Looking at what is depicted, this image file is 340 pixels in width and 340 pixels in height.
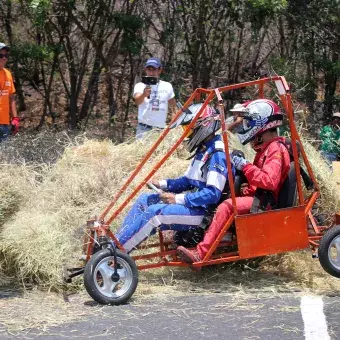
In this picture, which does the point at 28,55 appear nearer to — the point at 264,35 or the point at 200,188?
the point at 264,35

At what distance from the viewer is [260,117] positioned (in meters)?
6.40

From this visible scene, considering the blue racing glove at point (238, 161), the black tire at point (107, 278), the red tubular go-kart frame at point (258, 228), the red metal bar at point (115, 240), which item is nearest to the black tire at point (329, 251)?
the red tubular go-kart frame at point (258, 228)

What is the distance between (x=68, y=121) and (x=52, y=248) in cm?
764

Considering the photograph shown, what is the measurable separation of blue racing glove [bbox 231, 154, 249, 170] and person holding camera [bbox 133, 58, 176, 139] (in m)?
3.29

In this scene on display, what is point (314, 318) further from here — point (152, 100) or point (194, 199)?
point (152, 100)

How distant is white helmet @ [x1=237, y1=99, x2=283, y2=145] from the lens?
21.0 ft

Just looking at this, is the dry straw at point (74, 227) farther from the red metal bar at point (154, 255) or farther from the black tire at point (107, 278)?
the black tire at point (107, 278)

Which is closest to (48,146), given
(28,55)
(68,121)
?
(28,55)

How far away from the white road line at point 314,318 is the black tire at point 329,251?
26 centimetres

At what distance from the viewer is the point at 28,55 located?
12.4 metres

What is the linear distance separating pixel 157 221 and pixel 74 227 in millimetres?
1219

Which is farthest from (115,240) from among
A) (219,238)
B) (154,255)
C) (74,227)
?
(74,227)

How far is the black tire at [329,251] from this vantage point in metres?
6.12

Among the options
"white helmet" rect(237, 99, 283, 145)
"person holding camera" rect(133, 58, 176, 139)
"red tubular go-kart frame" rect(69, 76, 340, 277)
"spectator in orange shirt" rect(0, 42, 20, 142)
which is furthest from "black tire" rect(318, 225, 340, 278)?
"spectator in orange shirt" rect(0, 42, 20, 142)
